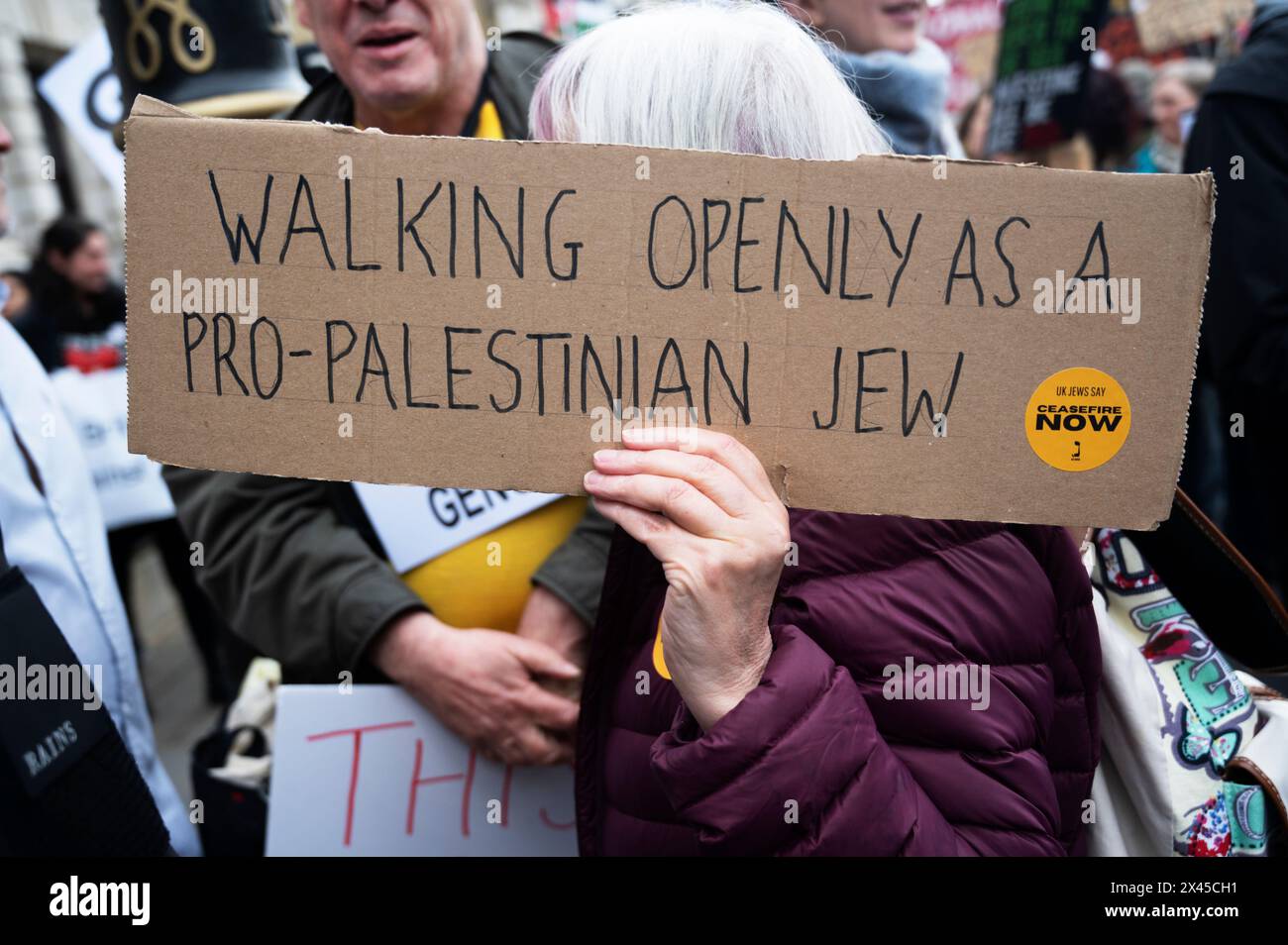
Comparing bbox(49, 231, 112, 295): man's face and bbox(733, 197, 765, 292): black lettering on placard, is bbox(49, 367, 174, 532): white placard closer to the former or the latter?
bbox(49, 231, 112, 295): man's face

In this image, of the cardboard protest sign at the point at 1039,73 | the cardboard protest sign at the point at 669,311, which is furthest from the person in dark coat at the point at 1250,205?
the cardboard protest sign at the point at 669,311

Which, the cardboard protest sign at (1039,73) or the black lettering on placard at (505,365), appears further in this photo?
the cardboard protest sign at (1039,73)

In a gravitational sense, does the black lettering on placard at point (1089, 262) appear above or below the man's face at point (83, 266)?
above

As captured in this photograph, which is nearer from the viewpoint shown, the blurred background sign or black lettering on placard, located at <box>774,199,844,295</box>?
black lettering on placard, located at <box>774,199,844,295</box>

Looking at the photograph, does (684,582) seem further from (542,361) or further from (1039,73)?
(1039,73)

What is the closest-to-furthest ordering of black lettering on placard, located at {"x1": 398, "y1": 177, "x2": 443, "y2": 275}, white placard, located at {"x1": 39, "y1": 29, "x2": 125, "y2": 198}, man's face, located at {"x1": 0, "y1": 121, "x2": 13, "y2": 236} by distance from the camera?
black lettering on placard, located at {"x1": 398, "y1": 177, "x2": 443, "y2": 275}
man's face, located at {"x1": 0, "y1": 121, "x2": 13, "y2": 236}
white placard, located at {"x1": 39, "y1": 29, "x2": 125, "y2": 198}

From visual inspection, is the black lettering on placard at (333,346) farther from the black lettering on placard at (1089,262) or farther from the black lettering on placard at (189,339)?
the black lettering on placard at (1089,262)

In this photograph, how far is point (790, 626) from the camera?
1065 mm

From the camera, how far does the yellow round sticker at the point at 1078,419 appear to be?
106 centimetres

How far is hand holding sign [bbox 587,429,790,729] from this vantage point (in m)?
0.99

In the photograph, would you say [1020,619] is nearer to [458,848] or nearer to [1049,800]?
[1049,800]

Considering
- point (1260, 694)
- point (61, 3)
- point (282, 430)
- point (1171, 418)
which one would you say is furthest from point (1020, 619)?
point (61, 3)

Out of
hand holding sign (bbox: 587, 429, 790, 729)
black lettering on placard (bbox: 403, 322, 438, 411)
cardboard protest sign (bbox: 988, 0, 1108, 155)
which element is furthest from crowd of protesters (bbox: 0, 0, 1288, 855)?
cardboard protest sign (bbox: 988, 0, 1108, 155)

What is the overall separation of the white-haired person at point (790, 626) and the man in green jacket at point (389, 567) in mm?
433
